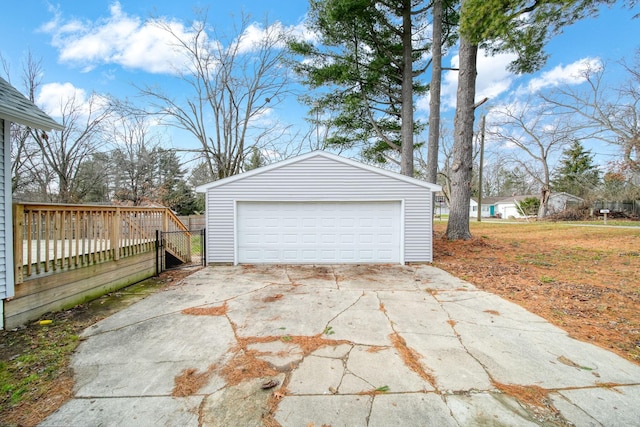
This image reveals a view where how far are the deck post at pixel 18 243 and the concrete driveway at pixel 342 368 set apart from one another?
1.27m

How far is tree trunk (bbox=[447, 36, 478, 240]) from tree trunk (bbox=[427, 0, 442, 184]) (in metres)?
1.01

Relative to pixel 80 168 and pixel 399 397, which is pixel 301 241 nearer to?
pixel 399 397

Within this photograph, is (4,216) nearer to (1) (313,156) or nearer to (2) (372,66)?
(1) (313,156)

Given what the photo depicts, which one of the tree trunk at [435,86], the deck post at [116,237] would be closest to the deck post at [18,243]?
the deck post at [116,237]

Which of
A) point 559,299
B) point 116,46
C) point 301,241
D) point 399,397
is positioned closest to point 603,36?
point 559,299

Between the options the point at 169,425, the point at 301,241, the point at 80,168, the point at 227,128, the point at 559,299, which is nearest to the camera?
the point at 169,425

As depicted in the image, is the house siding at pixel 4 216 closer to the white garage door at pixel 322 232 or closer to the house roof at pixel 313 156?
the house roof at pixel 313 156

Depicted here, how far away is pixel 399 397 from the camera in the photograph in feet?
6.82

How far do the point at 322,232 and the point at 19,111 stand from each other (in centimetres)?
581

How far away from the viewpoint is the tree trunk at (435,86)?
9663 millimetres

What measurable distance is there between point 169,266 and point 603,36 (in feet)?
55.1

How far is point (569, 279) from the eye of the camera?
536 centimetres

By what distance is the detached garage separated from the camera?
23.4ft

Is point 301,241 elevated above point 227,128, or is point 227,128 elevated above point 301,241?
point 227,128
